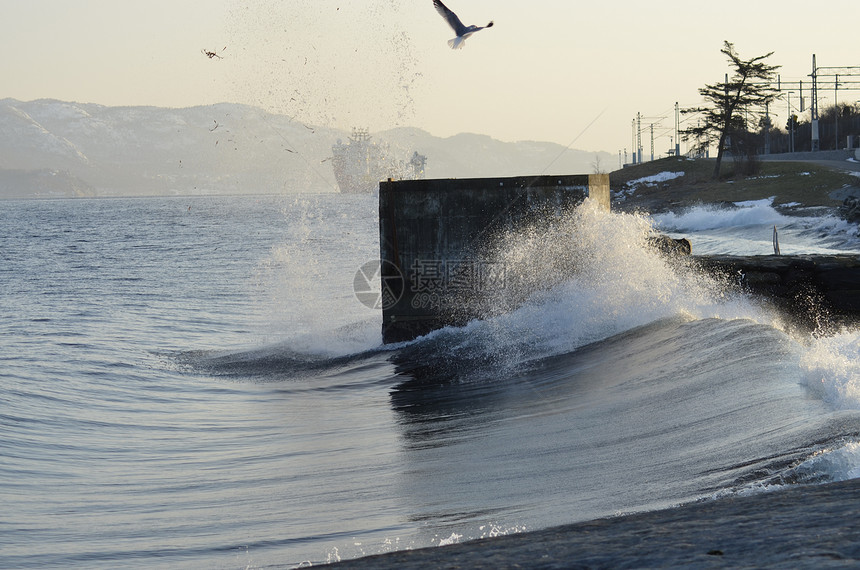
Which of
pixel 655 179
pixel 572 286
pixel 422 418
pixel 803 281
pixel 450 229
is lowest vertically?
pixel 422 418

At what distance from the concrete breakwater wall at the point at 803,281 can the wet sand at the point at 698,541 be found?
12488 millimetres

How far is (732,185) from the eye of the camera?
57281mm

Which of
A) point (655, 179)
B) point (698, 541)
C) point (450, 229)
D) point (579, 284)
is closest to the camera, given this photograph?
point (698, 541)

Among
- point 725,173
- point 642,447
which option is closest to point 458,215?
point 642,447

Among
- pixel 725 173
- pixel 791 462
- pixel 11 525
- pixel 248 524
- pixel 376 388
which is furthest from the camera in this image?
pixel 725 173

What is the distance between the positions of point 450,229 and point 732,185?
156 ft

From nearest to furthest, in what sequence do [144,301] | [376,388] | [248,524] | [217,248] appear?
[248,524] → [376,388] → [144,301] → [217,248]

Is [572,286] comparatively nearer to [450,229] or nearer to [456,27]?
[450,229]

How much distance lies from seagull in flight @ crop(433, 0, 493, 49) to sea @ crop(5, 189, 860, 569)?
406 cm

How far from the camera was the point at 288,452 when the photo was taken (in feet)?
29.0

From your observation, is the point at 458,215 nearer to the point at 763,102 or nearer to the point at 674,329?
the point at 674,329

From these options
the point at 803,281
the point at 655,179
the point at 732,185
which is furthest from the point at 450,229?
the point at 655,179

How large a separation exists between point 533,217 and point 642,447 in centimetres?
816

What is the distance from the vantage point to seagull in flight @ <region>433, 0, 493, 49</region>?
35.9ft
